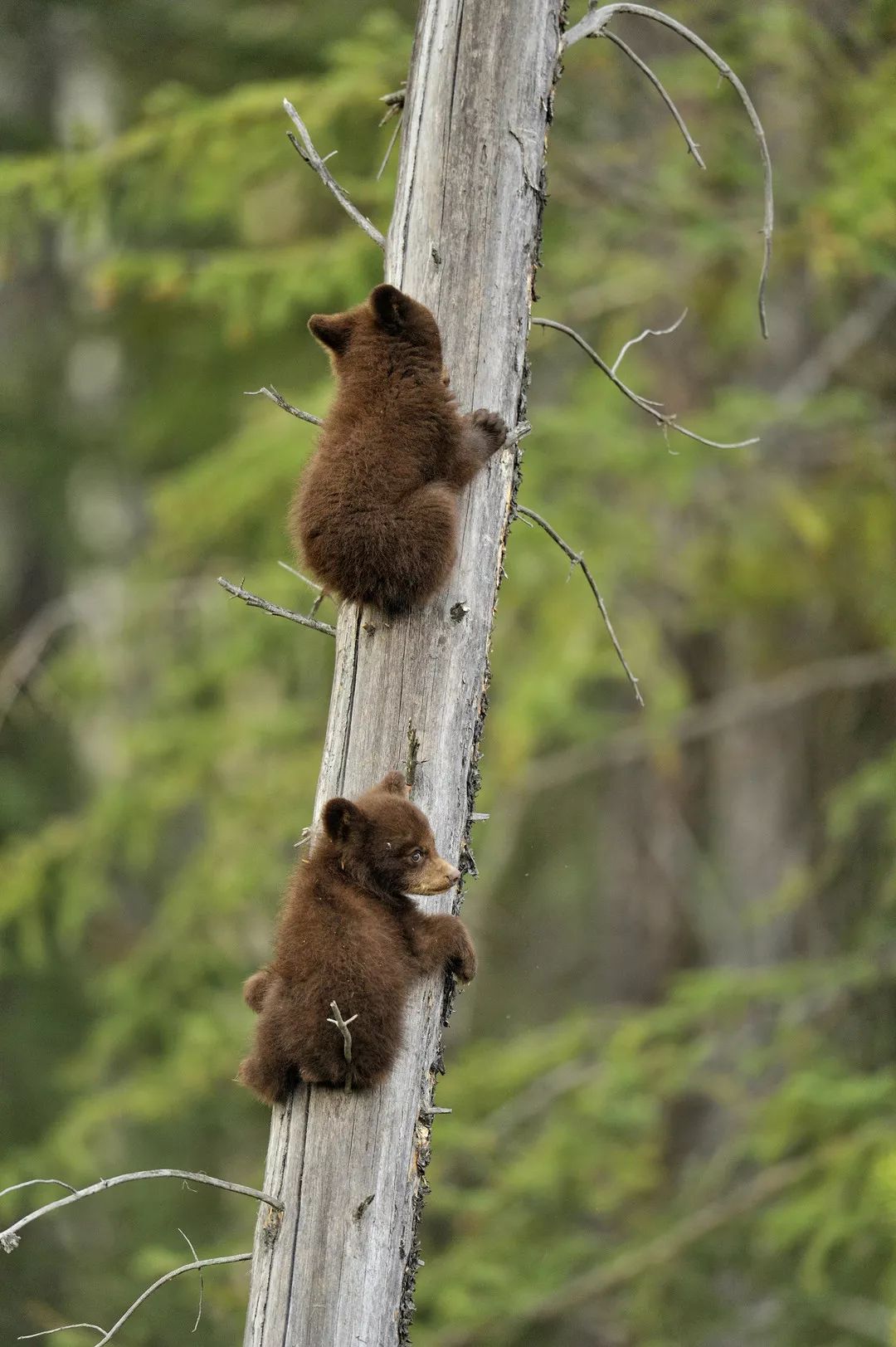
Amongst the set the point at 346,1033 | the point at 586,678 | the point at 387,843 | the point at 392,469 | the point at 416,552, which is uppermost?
the point at 586,678

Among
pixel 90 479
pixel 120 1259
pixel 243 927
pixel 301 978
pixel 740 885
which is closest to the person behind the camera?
pixel 301 978

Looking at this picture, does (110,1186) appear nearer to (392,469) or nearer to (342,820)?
(342,820)

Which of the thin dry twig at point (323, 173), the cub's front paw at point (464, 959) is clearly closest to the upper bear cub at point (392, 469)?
the thin dry twig at point (323, 173)

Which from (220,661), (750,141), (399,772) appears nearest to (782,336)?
(750,141)

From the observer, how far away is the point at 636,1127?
8188 mm

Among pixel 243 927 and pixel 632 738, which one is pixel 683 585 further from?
pixel 243 927

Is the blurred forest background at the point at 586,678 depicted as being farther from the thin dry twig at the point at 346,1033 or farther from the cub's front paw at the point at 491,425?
the cub's front paw at the point at 491,425

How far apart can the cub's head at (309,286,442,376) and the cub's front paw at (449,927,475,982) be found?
1.32 meters

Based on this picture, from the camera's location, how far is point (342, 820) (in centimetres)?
308

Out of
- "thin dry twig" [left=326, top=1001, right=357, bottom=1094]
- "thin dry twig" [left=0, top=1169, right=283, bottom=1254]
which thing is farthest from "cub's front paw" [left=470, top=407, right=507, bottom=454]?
"thin dry twig" [left=0, top=1169, right=283, bottom=1254]

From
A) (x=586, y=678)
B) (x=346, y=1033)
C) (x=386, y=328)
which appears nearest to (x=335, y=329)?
(x=386, y=328)

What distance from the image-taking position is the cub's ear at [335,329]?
3514mm

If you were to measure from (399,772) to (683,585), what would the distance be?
6.16 meters

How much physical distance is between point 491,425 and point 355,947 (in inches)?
48.1
